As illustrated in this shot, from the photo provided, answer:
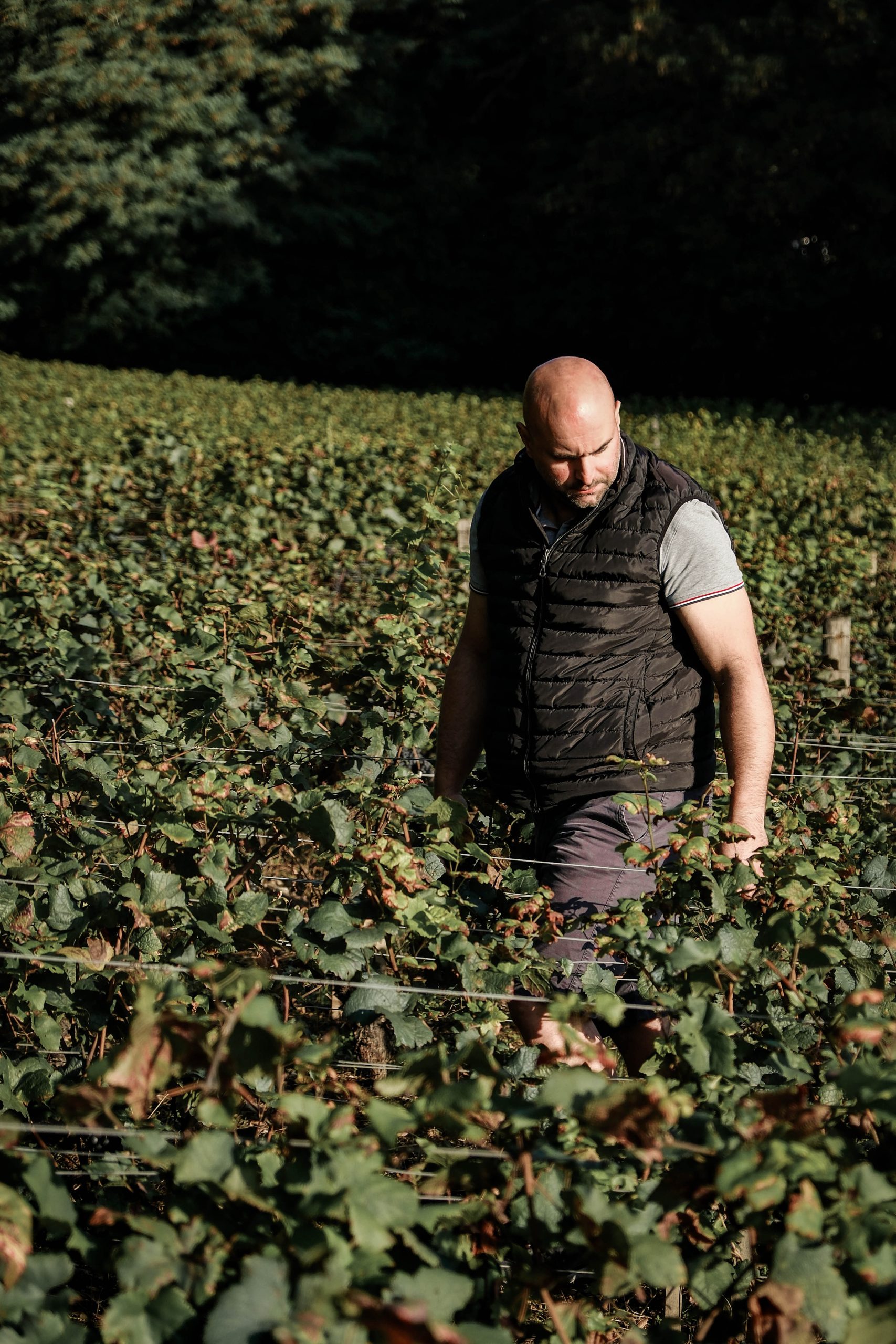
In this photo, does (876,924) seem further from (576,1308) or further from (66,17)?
(66,17)

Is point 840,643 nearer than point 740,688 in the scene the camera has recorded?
No

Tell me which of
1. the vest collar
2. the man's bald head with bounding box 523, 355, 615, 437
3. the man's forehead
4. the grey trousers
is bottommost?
the grey trousers

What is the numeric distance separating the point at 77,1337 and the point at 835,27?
2273 centimetres

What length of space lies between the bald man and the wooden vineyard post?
2.34 m

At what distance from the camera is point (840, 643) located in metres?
4.74

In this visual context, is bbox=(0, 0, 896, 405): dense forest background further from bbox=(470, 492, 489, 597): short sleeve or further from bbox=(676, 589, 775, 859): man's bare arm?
bbox=(676, 589, 775, 859): man's bare arm

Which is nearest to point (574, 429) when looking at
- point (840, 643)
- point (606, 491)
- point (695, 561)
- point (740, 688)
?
point (606, 491)

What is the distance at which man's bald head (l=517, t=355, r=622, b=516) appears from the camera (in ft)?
7.73

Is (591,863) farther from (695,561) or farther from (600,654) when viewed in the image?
(695,561)

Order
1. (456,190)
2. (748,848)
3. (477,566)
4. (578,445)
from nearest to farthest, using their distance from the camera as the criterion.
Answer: (748,848) < (578,445) < (477,566) < (456,190)

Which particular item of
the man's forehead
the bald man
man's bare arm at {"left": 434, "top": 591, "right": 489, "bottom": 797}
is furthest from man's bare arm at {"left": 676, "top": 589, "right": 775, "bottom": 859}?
man's bare arm at {"left": 434, "top": 591, "right": 489, "bottom": 797}

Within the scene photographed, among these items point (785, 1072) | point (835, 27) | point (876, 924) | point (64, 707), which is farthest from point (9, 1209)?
point (835, 27)

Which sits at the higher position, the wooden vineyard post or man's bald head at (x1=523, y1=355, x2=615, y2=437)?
man's bald head at (x1=523, y1=355, x2=615, y2=437)

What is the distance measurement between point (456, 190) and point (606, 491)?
85.6 feet
